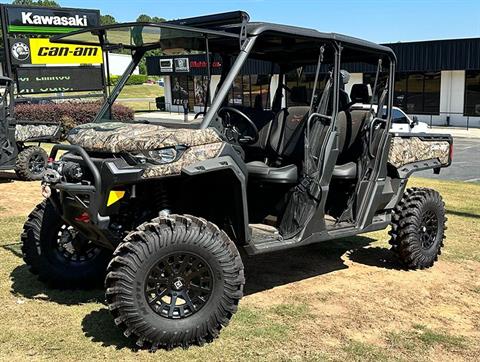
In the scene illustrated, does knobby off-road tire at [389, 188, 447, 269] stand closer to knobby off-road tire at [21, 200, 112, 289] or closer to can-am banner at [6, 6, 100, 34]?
knobby off-road tire at [21, 200, 112, 289]

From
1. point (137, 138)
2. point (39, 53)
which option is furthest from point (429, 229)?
point (39, 53)

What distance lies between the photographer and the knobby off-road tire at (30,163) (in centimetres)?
1177

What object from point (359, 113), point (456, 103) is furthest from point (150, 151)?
point (456, 103)

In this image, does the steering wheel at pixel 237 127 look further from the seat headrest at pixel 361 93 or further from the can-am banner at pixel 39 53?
the can-am banner at pixel 39 53

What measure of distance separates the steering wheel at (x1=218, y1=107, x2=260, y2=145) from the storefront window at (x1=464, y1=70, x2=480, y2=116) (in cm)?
2504

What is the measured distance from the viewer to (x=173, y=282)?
4.14 metres

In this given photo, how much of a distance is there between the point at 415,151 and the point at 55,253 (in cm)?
396

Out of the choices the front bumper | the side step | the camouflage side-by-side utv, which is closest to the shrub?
the camouflage side-by-side utv

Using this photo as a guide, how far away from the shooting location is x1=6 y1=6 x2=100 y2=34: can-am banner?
64.4ft

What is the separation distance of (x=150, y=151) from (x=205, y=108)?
33.8 inches

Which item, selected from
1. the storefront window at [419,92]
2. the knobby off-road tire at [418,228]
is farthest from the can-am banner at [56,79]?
the storefront window at [419,92]

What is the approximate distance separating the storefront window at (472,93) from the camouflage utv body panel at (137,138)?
2634 cm

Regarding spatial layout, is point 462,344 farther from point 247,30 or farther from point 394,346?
point 247,30

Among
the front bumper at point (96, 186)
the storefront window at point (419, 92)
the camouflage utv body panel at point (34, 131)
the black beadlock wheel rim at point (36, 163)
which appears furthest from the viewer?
the storefront window at point (419, 92)
